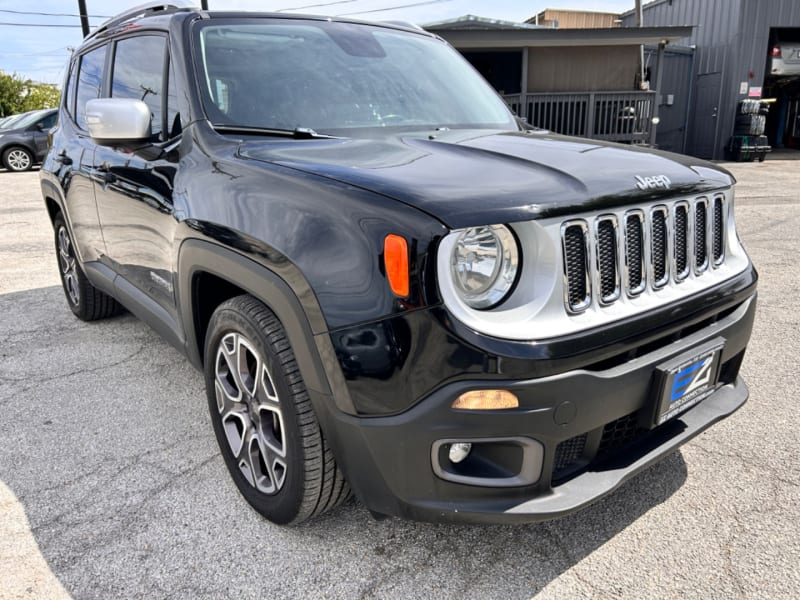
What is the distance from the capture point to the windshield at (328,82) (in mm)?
2537

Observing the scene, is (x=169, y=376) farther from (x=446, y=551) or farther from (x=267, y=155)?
(x=446, y=551)

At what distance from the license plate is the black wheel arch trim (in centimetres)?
89

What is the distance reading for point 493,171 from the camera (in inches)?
74.5

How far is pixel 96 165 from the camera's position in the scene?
333cm

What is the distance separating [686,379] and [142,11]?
3.08 meters

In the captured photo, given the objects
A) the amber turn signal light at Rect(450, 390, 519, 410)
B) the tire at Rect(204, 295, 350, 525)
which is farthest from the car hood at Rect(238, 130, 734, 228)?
the tire at Rect(204, 295, 350, 525)

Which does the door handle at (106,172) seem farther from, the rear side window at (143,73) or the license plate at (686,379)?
the license plate at (686,379)

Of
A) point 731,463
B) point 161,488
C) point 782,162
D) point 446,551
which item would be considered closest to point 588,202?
point 446,551

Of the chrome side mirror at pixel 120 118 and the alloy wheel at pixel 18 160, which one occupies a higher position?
the chrome side mirror at pixel 120 118

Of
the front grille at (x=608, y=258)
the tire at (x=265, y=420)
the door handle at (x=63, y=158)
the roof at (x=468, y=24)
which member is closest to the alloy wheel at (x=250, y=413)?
the tire at (x=265, y=420)

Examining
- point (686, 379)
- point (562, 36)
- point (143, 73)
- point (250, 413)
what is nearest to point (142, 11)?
point (143, 73)

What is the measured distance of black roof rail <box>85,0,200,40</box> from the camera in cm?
301

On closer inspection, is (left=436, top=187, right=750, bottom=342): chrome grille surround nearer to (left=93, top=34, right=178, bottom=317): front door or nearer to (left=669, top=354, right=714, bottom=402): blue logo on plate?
(left=669, top=354, right=714, bottom=402): blue logo on plate

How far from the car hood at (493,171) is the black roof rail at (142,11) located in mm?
1183
